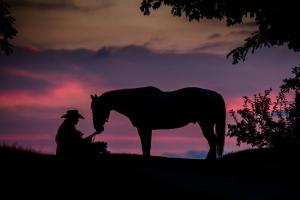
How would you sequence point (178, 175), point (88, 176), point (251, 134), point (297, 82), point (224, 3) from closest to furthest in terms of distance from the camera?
point (88, 176) < point (178, 175) < point (224, 3) < point (297, 82) < point (251, 134)

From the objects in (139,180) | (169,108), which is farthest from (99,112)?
(139,180)

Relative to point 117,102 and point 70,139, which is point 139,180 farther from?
point 117,102

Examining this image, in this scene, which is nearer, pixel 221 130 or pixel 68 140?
pixel 68 140

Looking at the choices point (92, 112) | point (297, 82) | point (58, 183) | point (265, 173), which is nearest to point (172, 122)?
point (92, 112)

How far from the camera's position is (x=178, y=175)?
1408 cm

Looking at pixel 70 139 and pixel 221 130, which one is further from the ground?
pixel 221 130

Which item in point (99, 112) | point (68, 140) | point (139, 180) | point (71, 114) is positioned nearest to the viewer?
point (139, 180)

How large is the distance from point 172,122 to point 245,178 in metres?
8.23

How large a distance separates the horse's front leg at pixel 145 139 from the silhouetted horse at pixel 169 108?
0.52 meters

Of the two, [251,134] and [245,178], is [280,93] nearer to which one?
[251,134]

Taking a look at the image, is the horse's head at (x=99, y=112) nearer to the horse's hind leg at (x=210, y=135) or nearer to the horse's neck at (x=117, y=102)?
the horse's neck at (x=117, y=102)

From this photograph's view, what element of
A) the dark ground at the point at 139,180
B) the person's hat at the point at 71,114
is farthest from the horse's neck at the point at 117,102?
the dark ground at the point at 139,180

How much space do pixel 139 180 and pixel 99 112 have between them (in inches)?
392

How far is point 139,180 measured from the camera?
1206 cm
